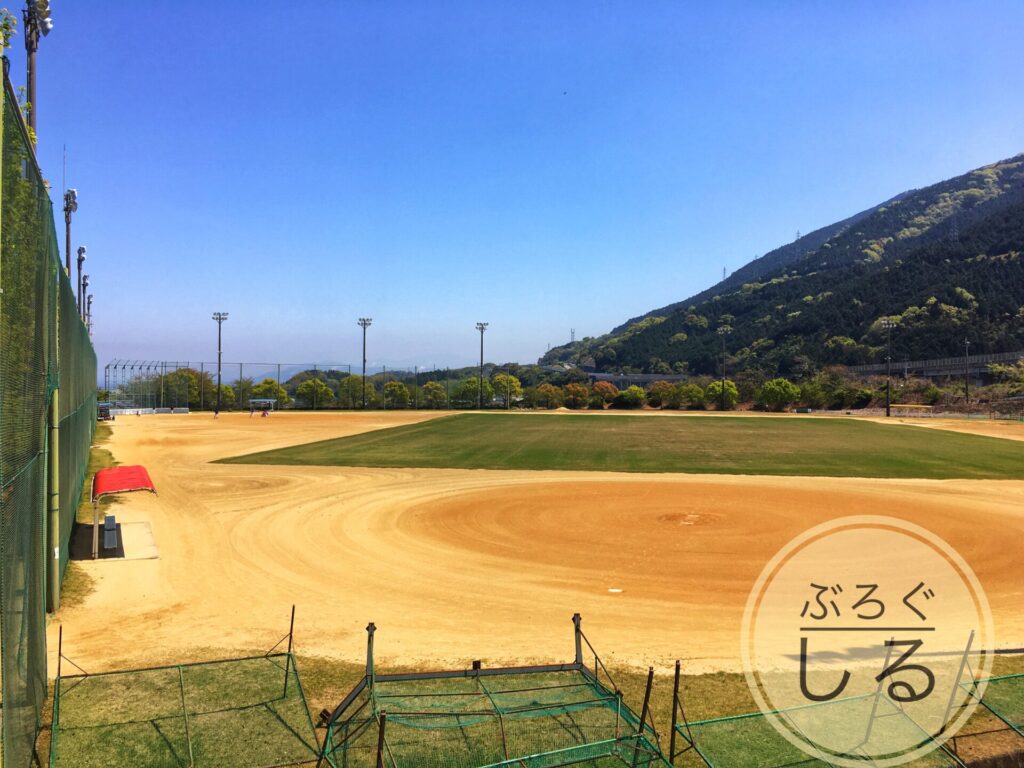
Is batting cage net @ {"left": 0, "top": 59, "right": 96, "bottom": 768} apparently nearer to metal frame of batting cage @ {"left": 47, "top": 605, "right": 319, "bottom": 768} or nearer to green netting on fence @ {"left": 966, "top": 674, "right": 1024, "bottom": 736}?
metal frame of batting cage @ {"left": 47, "top": 605, "right": 319, "bottom": 768}

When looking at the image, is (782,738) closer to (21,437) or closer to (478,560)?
(478,560)

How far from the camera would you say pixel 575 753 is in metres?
6.31

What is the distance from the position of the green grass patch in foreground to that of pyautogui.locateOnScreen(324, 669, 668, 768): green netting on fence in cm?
2186

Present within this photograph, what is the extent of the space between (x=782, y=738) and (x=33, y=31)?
59.7ft

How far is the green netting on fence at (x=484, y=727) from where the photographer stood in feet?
21.0

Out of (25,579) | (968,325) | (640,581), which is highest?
(968,325)

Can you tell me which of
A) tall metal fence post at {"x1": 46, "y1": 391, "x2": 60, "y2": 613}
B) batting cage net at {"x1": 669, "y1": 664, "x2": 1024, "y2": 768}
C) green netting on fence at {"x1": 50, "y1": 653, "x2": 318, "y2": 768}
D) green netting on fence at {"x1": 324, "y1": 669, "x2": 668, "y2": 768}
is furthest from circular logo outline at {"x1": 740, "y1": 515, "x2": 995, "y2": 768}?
tall metal fence post at {"x1": 46, "y1": 391, "x2": 60, "y2": 613}

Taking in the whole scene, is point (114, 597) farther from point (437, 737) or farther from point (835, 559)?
point (835, 559)

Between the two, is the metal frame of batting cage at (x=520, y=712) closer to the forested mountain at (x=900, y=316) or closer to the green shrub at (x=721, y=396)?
the green shrub at (x=721, y=396)

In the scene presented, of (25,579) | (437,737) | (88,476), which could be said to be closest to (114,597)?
(25,579)

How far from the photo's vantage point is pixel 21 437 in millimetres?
7383

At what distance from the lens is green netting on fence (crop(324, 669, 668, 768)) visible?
6395mm

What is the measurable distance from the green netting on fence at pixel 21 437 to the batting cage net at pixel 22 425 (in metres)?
0.01

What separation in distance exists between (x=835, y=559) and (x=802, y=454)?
2274 centimetres
